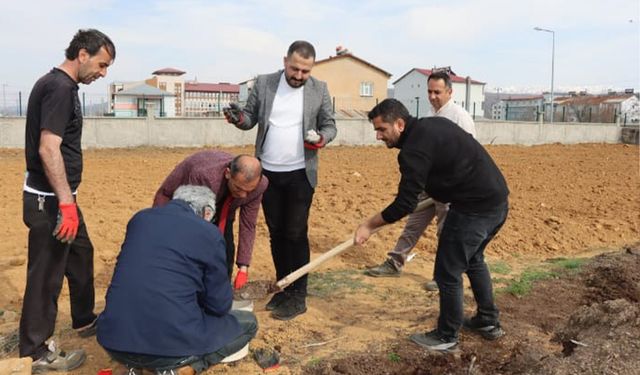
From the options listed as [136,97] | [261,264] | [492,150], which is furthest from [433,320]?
[136,97]

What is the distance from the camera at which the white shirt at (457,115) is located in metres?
4.79

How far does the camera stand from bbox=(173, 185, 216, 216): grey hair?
2900mm

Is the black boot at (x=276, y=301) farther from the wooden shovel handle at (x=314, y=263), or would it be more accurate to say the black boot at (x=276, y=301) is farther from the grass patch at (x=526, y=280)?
the grass patch at (x=526, y=280)

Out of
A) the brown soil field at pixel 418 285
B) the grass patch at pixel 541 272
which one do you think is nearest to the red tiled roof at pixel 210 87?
the brown soil field at pixel 418 285

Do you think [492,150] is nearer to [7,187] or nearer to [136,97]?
[7,187]

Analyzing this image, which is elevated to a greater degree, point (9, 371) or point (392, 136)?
point (392, 136)

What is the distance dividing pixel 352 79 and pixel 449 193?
→ 42.0 m

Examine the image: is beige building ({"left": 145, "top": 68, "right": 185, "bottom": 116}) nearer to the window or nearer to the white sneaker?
the window

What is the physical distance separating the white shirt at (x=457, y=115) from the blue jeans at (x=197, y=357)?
7.97 ft

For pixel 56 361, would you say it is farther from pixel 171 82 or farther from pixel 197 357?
pixel 171 82

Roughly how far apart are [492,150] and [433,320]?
658 inches

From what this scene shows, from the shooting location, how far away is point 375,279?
5441mm

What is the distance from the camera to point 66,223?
3.24m

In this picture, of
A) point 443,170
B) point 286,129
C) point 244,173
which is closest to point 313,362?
point 244,173
